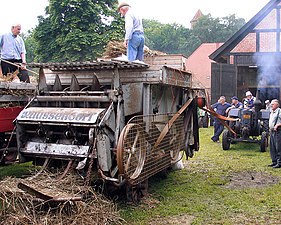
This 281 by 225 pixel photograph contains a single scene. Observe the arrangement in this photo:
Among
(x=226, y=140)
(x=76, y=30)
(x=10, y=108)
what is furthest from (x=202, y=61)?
(x=10, y=108)

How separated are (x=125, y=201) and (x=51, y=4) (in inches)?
960

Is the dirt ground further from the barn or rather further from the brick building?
the brick building

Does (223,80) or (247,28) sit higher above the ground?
(247,28)

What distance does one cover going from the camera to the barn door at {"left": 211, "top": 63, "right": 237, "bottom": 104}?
64.0 ft

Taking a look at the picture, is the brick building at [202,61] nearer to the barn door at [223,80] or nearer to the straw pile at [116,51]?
→ the barn door at [223,80]

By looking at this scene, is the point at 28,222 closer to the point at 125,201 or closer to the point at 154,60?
the point at 125,201

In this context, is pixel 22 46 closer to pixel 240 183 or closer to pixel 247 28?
pixel 240 183

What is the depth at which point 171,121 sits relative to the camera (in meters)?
6.97

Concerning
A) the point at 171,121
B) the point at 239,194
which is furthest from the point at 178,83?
the point at 239,194

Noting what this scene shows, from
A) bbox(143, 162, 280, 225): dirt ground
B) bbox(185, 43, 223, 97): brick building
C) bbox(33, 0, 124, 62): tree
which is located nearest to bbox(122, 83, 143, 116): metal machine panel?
bbox(143, 162, 280, 225): dirt ground

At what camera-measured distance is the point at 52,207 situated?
15.7 feet

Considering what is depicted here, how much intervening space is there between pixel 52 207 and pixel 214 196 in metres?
3.27

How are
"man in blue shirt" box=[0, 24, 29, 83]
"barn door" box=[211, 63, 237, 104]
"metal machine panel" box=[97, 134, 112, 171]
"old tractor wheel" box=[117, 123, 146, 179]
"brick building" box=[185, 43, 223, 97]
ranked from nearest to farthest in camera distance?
"old tractor wheel" box=[117, 123, 146, 179] < "metal machine panel" box=[97, 134, 112, 171] < "man in blue shirt" box=[0, 24, 29, 83] < "barn door" box=[211, 63, 237, 104] < "brick building" box=[185, 43, 223, 97]

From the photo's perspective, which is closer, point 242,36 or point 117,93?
point 117,93
